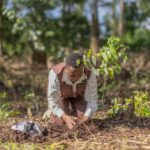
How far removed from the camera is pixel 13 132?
6270 mm

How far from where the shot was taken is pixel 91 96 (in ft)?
22.2

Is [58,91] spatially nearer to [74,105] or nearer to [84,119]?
[84,119]

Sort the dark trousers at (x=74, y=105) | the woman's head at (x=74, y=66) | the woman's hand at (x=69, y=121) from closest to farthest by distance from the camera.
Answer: the woman's head at (x=74, y=66), the woman's hand at (x=69, y=121), the dark trousers at (x=74, y=105)

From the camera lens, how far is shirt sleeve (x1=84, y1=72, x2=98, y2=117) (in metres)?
6.61

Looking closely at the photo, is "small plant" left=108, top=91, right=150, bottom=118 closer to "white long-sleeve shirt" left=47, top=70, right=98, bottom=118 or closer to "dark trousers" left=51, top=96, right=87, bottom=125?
"dark trousers" left=51, top=96, right=87, bottom=125

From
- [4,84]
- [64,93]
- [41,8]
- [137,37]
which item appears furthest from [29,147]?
[137,37]

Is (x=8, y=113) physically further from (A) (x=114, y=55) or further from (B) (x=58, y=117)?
(A) (x=114, y=55)

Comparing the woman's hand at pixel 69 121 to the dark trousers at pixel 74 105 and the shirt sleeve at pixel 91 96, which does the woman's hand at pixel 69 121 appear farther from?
the dark trousers at pixel 74 105

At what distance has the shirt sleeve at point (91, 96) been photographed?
6613 mm

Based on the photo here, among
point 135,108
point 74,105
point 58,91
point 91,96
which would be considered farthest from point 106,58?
point 74,105

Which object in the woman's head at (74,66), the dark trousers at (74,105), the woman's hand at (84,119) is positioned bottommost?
the woman's hand at (84,119)

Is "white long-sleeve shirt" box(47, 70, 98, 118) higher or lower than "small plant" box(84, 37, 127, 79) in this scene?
lower

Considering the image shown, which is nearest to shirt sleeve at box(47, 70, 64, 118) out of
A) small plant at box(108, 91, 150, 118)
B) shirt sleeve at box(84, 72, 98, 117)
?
shirt sleeve at box(84, 72, 98, 117)

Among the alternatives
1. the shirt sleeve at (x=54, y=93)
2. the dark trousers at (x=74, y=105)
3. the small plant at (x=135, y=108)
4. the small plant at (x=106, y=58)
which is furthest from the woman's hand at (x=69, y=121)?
the small plant at (x=135, y=108)
